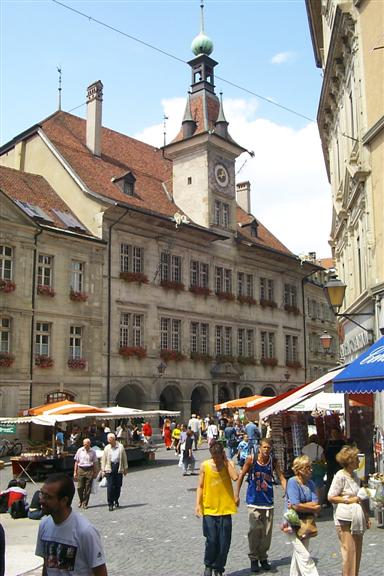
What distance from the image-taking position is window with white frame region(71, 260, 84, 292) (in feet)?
101

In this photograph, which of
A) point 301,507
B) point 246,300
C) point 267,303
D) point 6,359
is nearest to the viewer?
point 301,507

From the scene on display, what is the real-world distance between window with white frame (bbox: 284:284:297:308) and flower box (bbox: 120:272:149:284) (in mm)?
14473

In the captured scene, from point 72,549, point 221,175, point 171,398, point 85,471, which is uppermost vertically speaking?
point 221,175

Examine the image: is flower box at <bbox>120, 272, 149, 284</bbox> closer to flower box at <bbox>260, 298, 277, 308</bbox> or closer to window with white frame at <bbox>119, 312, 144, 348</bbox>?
window with white frame at <bbox>119, 312, 144, 348</bbox>

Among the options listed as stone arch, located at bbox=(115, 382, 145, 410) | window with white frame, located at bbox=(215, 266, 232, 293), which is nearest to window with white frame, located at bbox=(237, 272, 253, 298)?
window with white frame, located at bbox=(215, 266, 232, 293)

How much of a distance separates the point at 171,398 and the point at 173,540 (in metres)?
25.3

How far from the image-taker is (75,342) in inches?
1202

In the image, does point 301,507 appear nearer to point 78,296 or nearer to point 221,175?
point 78,296

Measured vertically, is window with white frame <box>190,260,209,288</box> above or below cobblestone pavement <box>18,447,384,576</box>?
above

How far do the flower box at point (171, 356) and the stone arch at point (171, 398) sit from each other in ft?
4.66

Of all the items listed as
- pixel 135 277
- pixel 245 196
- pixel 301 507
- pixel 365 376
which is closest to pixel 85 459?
pixel 365 376

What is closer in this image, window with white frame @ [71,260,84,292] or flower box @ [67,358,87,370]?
flower box @ [67,358,87,370]

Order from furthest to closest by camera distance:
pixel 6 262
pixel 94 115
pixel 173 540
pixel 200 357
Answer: pixel 200 357
pixel 94 115
pixel 6 262
pixel 173 540

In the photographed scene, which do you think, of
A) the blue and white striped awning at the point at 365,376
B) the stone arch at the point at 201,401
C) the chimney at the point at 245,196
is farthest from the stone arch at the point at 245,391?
the blue and white striped awning at the point at 365,376
